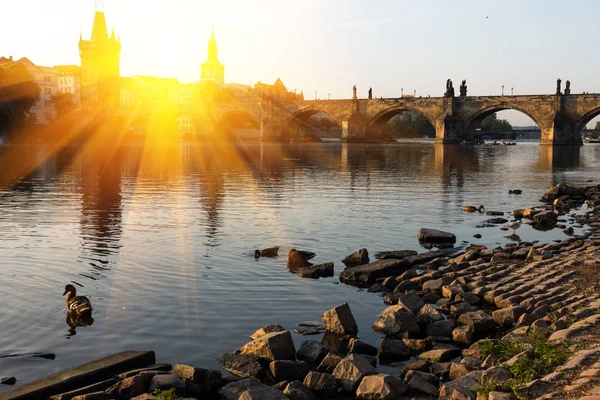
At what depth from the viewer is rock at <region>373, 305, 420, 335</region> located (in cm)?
924

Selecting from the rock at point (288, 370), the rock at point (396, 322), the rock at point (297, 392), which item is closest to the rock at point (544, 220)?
the rock at point (396, 322)

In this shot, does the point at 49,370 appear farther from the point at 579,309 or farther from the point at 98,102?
the point at 98,102

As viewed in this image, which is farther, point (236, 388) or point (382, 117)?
point (382, 117)

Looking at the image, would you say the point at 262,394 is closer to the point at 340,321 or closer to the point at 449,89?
the point at 340,321

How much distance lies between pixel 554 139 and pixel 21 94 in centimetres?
6876

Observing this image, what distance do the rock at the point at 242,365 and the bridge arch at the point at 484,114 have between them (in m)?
90.0

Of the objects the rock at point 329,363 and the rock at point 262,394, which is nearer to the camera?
the rock at point 262,394

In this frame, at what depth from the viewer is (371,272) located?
12.4 meters

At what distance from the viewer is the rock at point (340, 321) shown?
368 inches

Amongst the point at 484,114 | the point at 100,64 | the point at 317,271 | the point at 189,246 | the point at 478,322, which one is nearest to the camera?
the point at 478,322

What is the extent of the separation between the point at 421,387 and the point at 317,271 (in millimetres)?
5941

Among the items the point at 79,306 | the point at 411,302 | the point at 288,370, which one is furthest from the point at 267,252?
the point at 288,370

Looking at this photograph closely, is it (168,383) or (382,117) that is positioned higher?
(382,117)

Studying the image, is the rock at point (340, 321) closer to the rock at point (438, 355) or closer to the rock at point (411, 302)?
the rock at point (411, 302)
